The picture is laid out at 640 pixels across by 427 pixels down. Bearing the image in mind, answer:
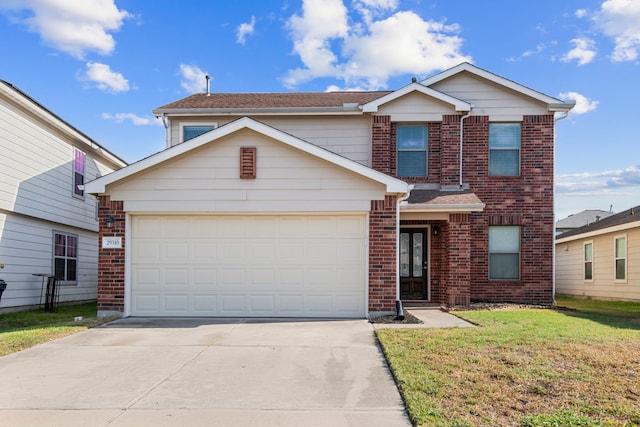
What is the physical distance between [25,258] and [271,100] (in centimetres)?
819

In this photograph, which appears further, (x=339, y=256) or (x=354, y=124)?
(x=354, y=124)

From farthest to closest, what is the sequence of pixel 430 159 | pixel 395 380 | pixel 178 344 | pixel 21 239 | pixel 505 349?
pixel 430 159, pixel 21 239, pixel 178 344, pixel 505 349, pixel 395 380

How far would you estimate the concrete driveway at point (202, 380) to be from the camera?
194 inches

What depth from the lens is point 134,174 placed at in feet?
35.2

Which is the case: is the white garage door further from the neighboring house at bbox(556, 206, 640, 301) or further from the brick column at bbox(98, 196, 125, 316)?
the neighboring house at bbox(556, 206, 640, 301)

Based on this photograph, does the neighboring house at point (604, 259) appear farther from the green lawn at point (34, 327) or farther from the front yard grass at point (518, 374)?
the green lawn at point (34, 327)

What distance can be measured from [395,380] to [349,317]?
4728 mm

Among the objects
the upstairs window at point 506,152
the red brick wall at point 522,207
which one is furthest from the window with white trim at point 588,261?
the upstairs window at point 506,152

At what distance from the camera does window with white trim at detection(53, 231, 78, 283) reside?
14.8 m

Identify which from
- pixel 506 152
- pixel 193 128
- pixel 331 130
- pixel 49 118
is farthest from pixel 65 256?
pixel 506 152

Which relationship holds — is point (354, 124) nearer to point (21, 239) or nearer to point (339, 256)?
point (339, 256)

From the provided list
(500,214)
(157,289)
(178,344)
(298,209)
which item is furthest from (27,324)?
(500,214)

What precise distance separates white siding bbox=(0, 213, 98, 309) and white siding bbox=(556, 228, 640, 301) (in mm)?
17901

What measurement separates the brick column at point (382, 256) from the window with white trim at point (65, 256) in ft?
30.9
